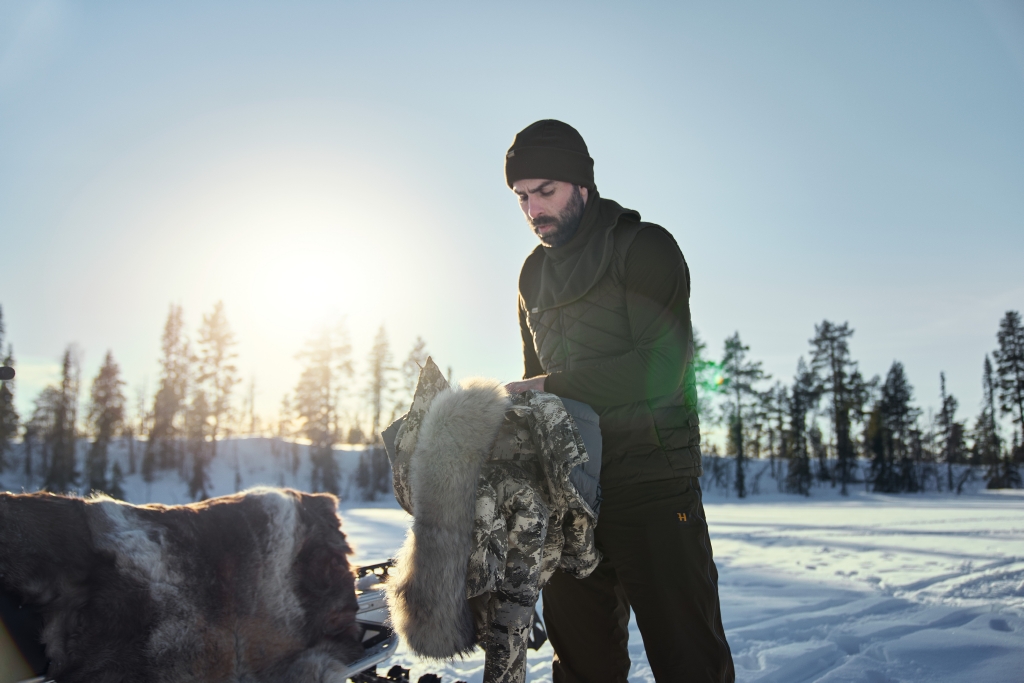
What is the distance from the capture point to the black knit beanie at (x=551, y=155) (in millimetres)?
2406

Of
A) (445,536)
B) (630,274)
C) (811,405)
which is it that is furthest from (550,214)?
(811,405)

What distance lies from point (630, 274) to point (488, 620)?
140 cm

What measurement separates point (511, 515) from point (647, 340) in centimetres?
86

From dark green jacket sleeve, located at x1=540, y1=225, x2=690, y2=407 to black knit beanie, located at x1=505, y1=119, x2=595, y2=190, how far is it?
0.46 meters

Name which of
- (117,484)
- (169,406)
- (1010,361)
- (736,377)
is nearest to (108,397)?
(169,406)

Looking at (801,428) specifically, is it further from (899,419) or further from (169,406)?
(169,406)

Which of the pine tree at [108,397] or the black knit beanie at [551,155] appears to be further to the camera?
the pine tree at [108,397]

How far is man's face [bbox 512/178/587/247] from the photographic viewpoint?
96.1 inches

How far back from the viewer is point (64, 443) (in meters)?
34.8

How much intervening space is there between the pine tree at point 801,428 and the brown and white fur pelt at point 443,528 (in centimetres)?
4196

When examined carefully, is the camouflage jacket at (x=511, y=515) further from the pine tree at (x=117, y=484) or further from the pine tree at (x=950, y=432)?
the pine tree at (x=950, y=432)

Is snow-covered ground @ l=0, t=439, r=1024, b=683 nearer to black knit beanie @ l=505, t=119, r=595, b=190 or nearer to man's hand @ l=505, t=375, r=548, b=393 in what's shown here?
man's hand @ l=505, t=375, r=548, b=393

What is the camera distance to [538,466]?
2020 millimetres

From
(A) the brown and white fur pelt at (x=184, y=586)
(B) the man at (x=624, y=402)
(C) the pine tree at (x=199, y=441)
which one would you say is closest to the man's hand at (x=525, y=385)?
(B) the man at (x=624, y=402)
